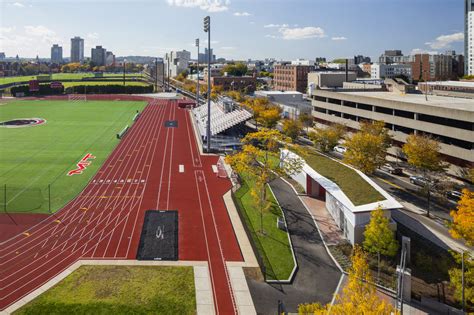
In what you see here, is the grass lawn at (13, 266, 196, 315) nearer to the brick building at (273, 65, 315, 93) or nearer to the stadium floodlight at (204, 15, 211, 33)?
the stadium floodlight at (204, 15, 211, 33)

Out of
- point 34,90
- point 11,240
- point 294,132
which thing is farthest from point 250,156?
point 34,90

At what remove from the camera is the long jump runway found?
Result: 960 inches

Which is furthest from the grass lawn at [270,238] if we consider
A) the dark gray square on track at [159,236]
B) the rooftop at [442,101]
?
the rooftop at [442,101]

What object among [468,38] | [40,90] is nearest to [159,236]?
[40,90]

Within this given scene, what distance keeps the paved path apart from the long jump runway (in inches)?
75.1

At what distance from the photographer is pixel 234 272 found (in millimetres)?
24875

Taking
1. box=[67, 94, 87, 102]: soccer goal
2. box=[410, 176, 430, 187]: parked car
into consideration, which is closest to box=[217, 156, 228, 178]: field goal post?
box=[410, 176, 430, 187]: parked car

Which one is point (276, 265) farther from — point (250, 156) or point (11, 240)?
point (11, 240)

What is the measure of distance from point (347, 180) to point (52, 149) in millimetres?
41273

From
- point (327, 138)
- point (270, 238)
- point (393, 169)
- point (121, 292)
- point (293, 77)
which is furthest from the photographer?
point (293, 77)

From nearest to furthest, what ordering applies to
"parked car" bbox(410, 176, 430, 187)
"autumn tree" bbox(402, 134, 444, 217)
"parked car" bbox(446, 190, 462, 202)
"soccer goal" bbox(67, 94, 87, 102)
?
"autumn tree" bbox(402, 134, 444, 217) → "parked car" bbox(446, 190, 462, 202) → "parked car" bbox(410, 176, 430, 187) → "soccer goal" bbox(67, 94, 87, 102)

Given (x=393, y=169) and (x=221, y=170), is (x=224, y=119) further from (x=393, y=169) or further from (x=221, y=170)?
(x=393, y=169)

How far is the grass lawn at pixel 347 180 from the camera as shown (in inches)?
1193

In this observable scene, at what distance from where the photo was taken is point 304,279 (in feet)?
79.7
